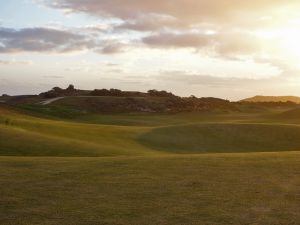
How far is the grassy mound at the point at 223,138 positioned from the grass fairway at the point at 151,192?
20.8m

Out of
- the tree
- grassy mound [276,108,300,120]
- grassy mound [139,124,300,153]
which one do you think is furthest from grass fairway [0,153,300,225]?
the tree

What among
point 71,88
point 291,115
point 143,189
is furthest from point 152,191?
point 71,88

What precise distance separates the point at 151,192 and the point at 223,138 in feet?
109

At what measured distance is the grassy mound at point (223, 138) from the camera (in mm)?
42781

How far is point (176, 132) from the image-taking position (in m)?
48.1

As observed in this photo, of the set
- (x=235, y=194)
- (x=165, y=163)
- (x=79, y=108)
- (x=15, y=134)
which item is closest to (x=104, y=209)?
(x=235, y=194)

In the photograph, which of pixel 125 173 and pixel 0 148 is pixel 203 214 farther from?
pixel 0 148

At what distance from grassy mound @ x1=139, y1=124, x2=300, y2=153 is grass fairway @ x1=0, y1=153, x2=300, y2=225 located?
20806 millimetres

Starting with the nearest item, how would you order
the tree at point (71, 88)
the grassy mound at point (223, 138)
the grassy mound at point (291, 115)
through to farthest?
the grassy mound at point (223, 138)
the grassy mound at point (291, 115)
the tree at point (71, 88)

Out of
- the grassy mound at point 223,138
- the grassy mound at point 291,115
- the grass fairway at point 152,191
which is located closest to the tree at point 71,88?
the grassy mound at point 291,115

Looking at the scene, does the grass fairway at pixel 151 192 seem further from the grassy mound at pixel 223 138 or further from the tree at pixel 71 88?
the tree at pixel 71 88

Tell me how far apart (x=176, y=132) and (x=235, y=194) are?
1338 inches

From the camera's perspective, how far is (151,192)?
47.1 feet

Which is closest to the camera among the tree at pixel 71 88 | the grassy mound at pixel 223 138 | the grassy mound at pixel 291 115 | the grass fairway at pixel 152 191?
the grass fairway at pixel 152 191
